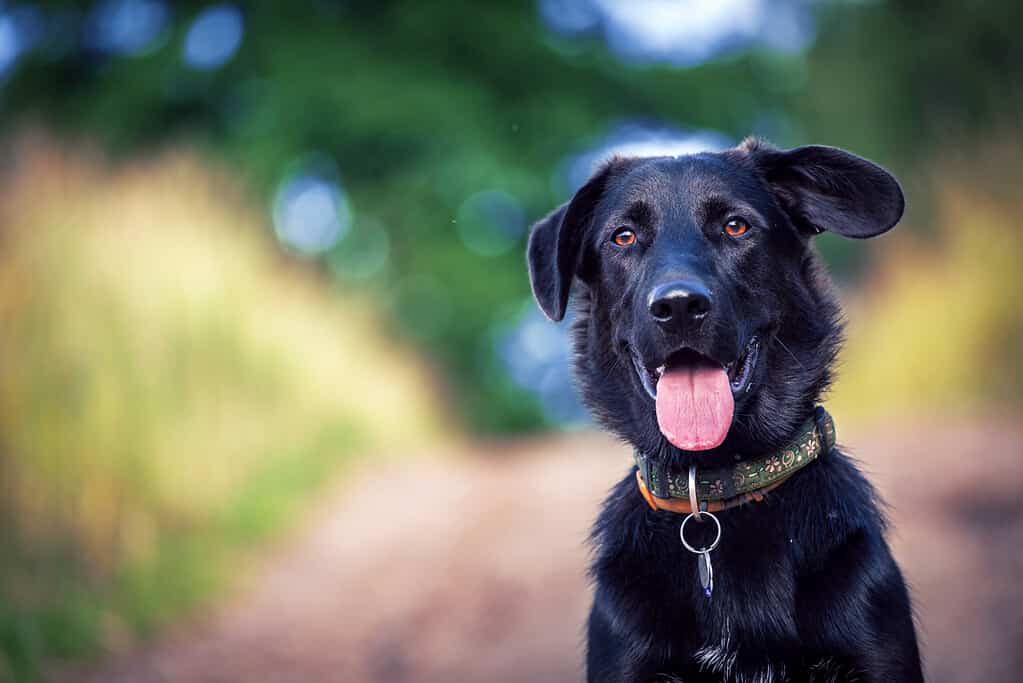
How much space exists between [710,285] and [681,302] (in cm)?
14

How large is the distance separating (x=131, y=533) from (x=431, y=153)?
9768 millimetres

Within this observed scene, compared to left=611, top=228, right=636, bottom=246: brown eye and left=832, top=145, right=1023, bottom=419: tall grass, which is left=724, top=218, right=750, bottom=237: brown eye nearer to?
left=611, top=228, right=636, bottom=246: brown eye

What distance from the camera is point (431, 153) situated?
13719 millimetres

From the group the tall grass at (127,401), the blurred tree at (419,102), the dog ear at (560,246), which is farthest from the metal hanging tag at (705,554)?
the blurred tree at (419,102)

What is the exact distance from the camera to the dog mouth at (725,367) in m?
2.57

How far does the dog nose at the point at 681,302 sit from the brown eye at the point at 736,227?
1.23ft

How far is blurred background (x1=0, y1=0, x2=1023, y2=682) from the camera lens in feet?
15.0

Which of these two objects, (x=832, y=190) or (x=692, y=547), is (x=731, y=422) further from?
(x=832, y=190)

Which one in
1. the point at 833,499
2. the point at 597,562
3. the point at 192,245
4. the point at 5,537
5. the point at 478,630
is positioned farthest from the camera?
the point at 192,245

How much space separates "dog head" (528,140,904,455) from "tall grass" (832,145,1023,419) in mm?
5118

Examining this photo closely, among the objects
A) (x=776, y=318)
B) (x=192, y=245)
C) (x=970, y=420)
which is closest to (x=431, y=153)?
(x=192, y=245)

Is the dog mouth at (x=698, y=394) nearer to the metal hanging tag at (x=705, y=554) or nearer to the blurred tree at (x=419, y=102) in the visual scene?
the metal hanging tag at (x=705, y=554)

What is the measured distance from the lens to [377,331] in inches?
511

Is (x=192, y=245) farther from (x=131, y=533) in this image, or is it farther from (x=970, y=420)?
(x=970, y=420)
